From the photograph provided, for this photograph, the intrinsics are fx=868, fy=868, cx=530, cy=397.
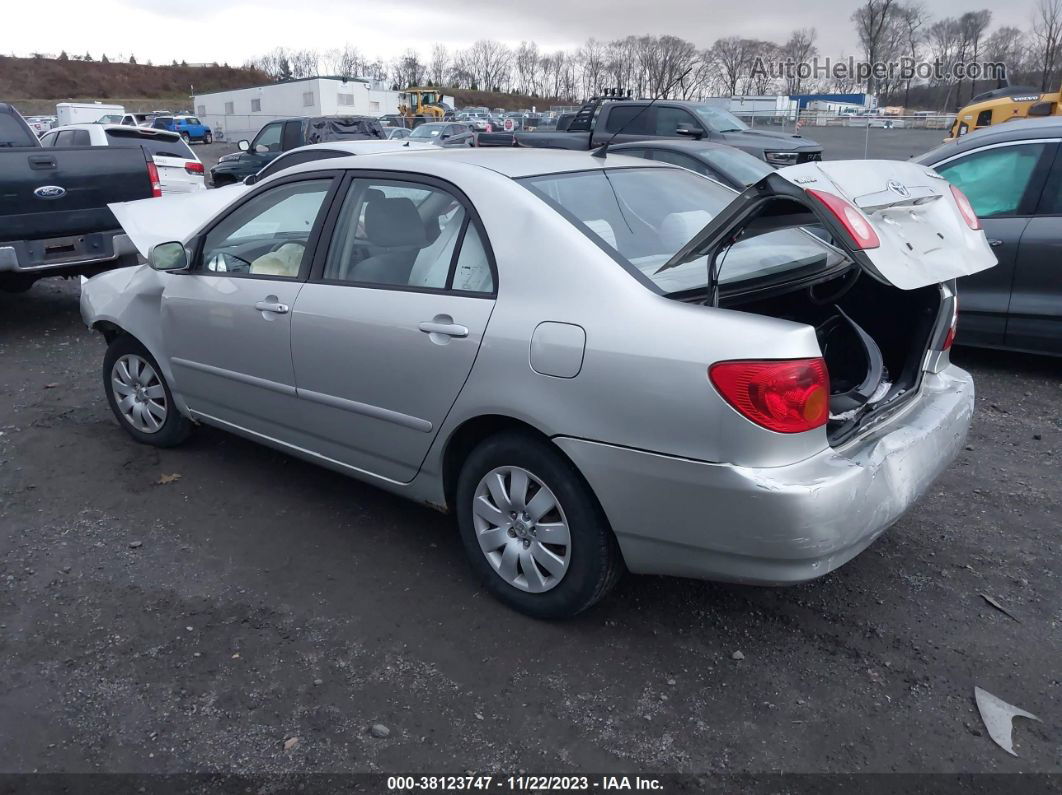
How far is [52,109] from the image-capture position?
2815 inches

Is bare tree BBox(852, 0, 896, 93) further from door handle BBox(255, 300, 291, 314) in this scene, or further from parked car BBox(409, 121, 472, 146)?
door handle BBox(255, 300, 291, 314)

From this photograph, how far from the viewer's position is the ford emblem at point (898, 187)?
2.97 meters

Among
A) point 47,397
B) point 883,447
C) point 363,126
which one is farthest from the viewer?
point 363,126

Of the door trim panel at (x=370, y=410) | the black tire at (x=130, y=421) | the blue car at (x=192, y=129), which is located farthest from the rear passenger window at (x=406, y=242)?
the blue car at (x=192, y=129)

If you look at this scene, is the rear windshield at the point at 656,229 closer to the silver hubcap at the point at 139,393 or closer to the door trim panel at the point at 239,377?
the door trim panel at the point at 239,377

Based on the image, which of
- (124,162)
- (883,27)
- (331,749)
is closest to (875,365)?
(331,749)

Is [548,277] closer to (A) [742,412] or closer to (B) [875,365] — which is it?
(A) [742,412]

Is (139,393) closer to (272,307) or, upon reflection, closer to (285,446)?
(285,446)

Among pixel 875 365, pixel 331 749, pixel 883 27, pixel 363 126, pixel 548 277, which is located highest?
pixel 883 27

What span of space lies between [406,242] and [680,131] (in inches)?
452

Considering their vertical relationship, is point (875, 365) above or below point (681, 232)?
below

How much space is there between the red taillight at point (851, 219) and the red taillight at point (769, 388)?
381 mm

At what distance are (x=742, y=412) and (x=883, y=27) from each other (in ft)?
255

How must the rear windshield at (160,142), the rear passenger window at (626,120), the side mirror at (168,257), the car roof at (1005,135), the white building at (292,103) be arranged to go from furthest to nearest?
the white building at (292,103) → the rear windshield at (160,142) → the rear passenger window at (626,120) → the car roof at (1005,135) → the side mirror at (168,257)
